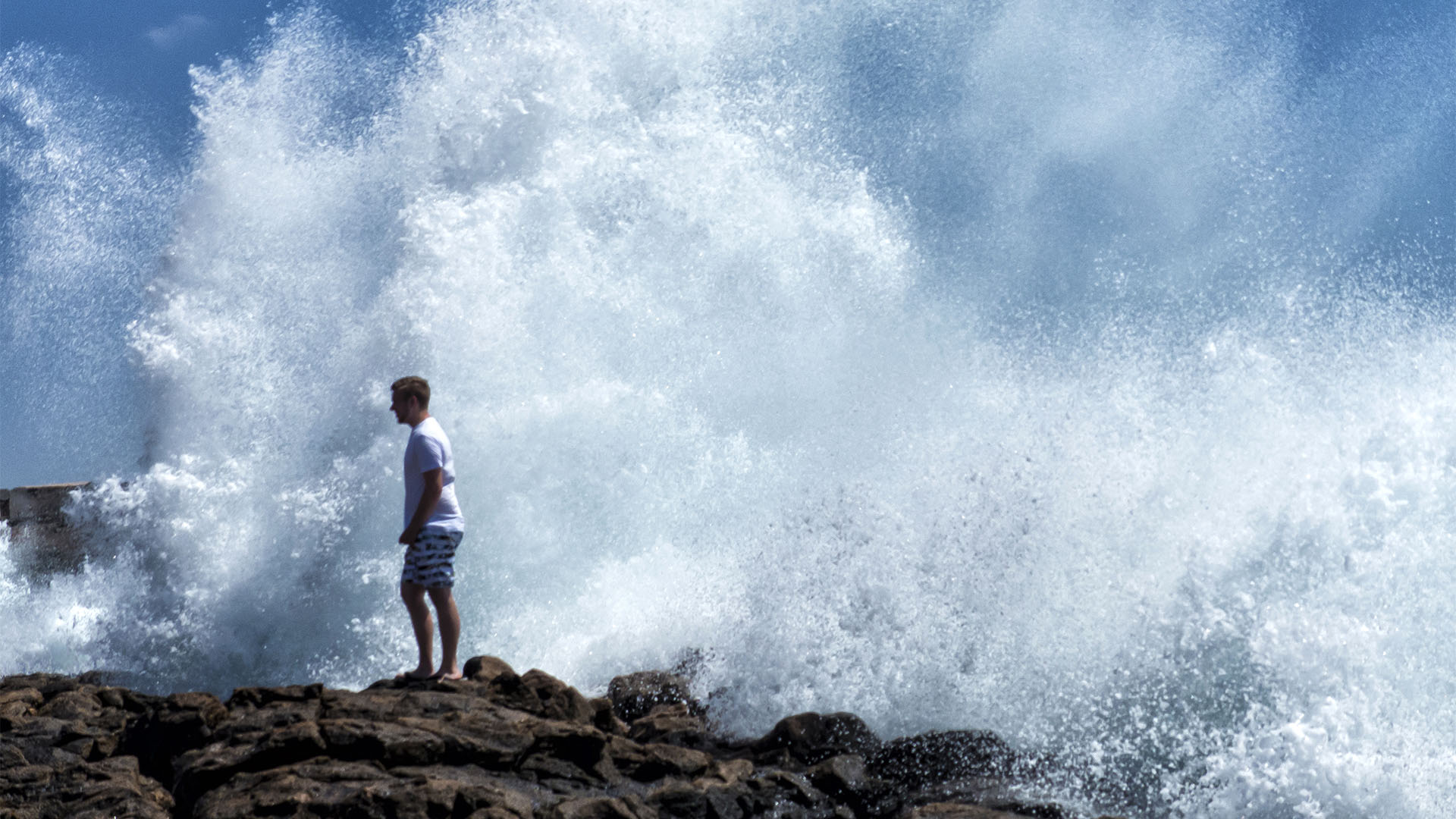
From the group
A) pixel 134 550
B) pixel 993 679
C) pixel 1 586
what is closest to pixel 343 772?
pixel 993 679

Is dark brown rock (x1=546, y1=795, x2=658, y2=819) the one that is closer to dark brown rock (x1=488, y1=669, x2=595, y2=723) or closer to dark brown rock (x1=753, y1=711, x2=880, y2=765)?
dark brown rock (x1=488, y1=669, x2=595, y2=723)

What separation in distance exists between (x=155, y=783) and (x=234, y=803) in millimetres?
847

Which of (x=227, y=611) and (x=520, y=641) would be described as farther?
(x=227, y=611)

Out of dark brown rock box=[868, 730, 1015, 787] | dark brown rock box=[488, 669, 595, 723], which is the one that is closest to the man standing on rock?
dark brown rock box=[488, 669, 595, 723]

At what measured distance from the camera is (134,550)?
9.67 m

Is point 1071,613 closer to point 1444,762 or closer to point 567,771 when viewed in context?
point 1444,762

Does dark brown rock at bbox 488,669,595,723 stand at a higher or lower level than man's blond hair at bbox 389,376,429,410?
lower

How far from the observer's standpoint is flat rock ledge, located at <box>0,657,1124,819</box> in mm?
3949

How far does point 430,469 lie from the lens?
5.30 meters

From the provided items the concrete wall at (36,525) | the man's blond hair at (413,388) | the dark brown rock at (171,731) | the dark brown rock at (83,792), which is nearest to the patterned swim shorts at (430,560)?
the man's blond hair at (413,388)

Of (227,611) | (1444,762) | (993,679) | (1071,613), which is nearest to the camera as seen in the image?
(1444,762)

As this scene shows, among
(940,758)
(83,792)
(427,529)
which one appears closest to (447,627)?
(427,529)

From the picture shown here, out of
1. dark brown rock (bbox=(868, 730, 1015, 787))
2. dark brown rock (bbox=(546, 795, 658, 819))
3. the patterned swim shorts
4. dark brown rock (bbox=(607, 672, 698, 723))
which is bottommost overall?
dark brown rock (bbox=(546, 795, 658, 819))

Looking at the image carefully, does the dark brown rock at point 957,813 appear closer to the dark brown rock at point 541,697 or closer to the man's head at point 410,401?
the dark brown rock at point 541,697
